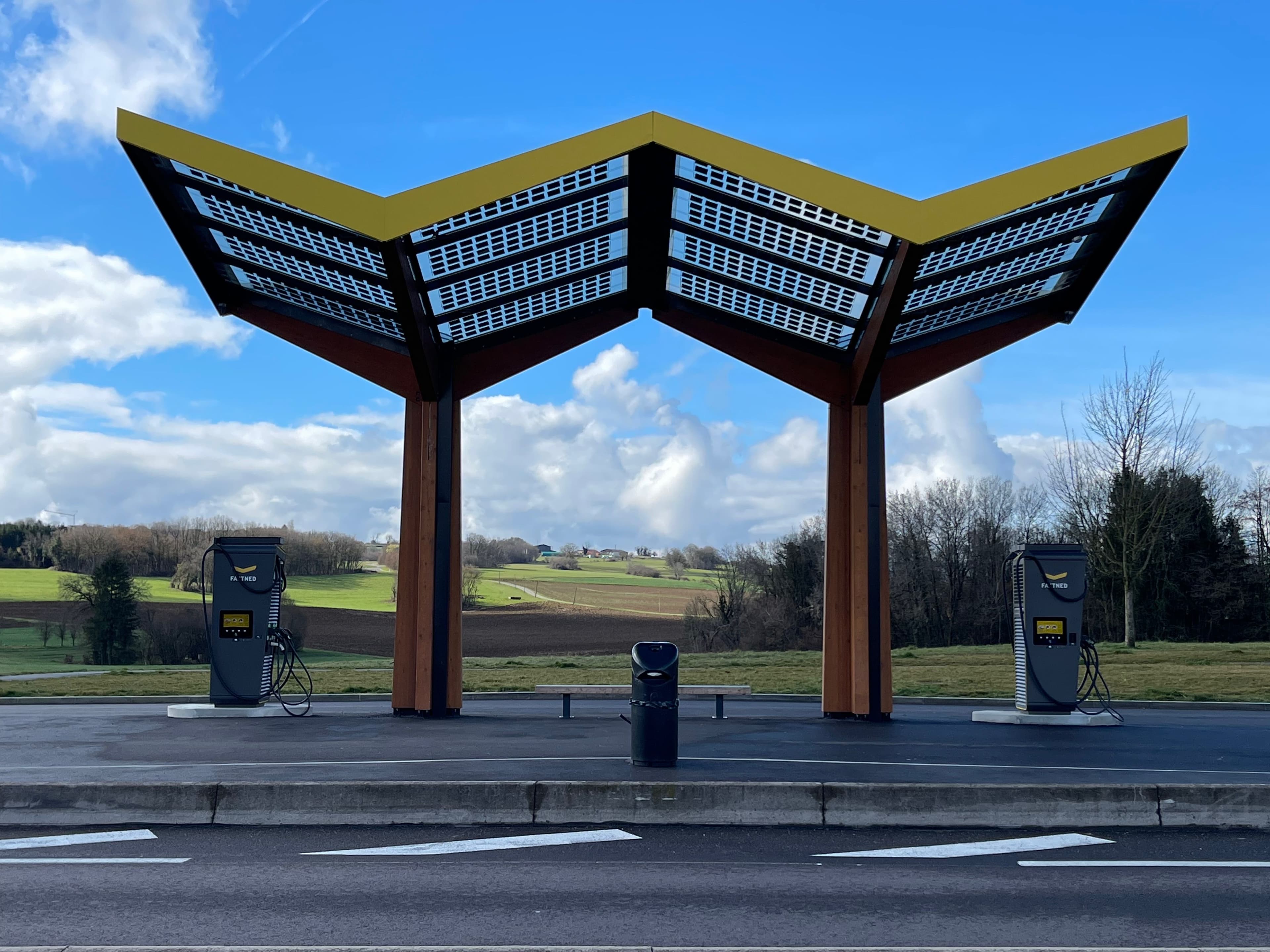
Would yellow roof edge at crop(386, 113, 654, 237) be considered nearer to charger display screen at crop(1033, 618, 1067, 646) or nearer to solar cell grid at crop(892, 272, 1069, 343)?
solar cell grid at crop(892, 272, 1069, 343)

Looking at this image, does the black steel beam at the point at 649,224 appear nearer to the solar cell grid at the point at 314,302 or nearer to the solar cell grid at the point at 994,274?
the solar cell grid at the point at 994,274

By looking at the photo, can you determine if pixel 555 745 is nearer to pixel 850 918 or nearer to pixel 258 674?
pixel 258 674

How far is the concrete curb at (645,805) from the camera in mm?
8242

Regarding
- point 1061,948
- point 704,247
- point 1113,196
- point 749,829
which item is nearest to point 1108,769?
point 749,829

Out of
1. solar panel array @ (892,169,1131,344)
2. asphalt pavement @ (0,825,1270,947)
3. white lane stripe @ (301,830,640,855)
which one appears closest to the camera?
asphalt pavement @ (0,825,1270,947)

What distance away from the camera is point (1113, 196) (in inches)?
482

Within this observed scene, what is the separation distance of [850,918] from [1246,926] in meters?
1.99

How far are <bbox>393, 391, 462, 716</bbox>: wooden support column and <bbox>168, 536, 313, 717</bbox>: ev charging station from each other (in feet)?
5.05

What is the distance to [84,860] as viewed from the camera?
701 cm

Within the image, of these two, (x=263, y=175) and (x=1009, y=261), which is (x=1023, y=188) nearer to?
(x=1009, y=261)

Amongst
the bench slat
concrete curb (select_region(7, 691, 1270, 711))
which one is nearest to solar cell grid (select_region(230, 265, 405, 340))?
the bench slat

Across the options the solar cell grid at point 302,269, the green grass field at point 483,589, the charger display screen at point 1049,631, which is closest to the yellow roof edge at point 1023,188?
the charger display screen at point 1049,631

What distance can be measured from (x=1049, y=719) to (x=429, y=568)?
8.23 meters

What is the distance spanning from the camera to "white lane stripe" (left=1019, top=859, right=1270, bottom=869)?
23.0 feet
